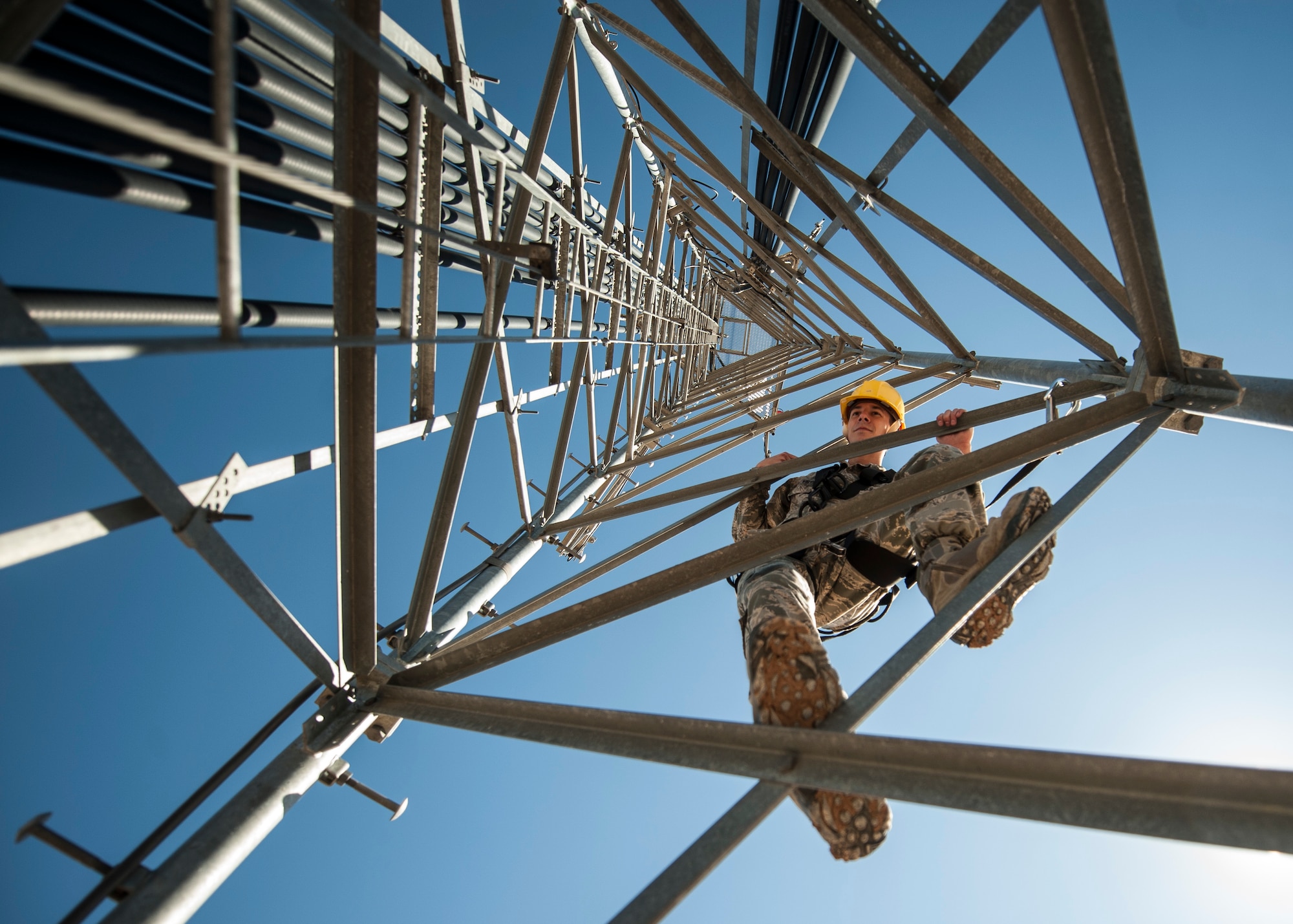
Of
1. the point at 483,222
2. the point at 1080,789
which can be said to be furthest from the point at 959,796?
the point at 483,222

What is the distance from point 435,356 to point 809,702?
3253 mm

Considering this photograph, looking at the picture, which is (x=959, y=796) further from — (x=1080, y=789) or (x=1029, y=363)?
(x=1029, y=363)

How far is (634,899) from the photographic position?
6.07 ft

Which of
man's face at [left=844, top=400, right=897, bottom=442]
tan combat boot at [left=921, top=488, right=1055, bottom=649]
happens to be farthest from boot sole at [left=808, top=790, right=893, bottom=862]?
man's face at [left=844, top=400, right=897, bottom=442]

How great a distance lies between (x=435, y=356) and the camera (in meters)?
4.19

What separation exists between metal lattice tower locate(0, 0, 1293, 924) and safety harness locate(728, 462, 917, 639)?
2.23ft

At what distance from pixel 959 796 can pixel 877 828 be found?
2.51ft

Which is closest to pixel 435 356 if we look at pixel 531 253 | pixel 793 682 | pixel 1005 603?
pixel 531 253

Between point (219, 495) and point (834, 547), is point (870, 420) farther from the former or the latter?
point (219, 495)

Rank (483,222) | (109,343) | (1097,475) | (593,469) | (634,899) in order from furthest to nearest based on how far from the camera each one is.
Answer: (593,469) → (483,222) → (1097,475) → (634,899) → (109,343)

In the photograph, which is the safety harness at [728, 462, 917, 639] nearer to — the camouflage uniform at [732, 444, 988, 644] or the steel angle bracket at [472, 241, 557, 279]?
the camouflage uniform at [732, 444, 988, 644]

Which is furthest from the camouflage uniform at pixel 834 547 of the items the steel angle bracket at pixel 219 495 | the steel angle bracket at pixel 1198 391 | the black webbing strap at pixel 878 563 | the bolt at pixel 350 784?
the steel angle bracket at pixel 219 495

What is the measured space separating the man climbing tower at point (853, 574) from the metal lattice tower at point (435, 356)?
301 millimetres

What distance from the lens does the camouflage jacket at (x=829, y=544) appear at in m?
4.46
